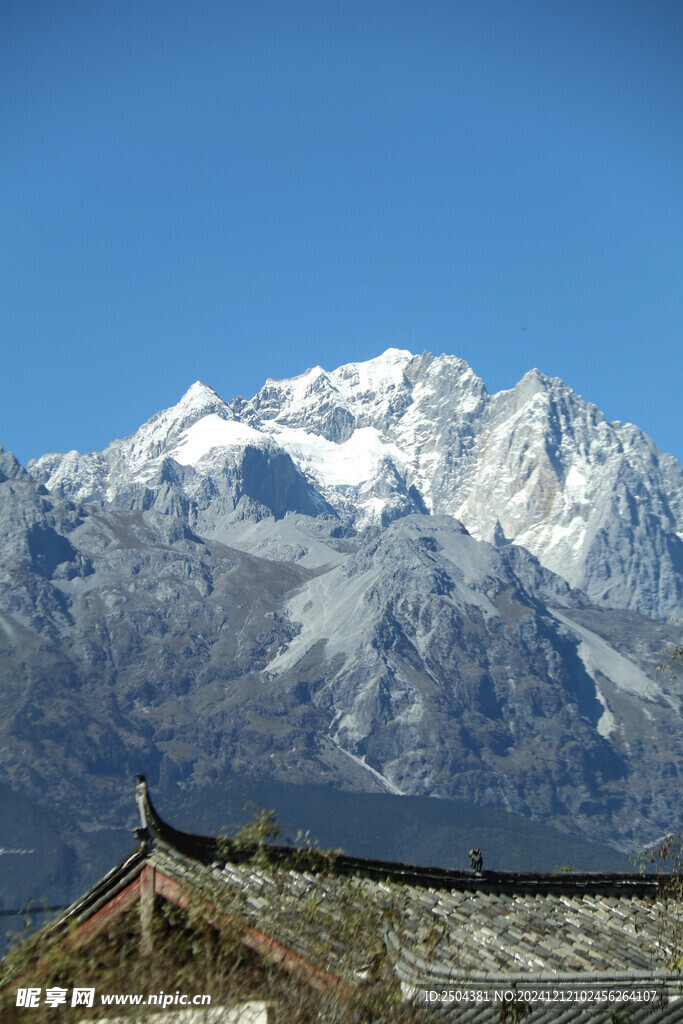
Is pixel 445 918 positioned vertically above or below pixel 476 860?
below

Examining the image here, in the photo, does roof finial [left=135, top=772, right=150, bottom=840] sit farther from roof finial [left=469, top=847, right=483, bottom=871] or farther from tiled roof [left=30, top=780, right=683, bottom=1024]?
roof finial [left=469, top=847, right=483, bottom=871]

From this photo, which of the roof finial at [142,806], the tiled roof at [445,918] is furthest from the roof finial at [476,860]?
the roof finial at [142,806]

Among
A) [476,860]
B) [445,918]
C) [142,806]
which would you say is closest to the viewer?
[142,806]

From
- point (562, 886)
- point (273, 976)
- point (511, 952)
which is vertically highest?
point (562, 886)

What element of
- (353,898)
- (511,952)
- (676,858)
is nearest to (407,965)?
(353,898)

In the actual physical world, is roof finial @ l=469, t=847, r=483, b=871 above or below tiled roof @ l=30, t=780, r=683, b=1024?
above

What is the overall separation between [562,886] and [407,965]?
7505 millimetres

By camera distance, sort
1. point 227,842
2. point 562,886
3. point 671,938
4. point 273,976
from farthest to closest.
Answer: point 562,886, point 671,938, point 227,842, point 273,976

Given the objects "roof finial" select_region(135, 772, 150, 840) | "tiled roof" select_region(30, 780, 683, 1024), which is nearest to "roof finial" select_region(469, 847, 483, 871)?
"tiled roof" select_region(30, 780, 683, 1024)

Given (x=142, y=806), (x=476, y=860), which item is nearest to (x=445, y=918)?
(x=476, y=860)

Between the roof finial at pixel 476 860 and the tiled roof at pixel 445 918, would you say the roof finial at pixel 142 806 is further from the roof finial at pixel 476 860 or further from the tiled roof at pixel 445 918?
the roof finial at pixel 476 860

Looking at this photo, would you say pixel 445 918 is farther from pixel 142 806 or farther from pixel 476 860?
pixel 142 806

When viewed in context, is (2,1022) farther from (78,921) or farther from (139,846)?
(139,846)

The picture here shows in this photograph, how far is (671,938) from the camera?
67.3 feet
